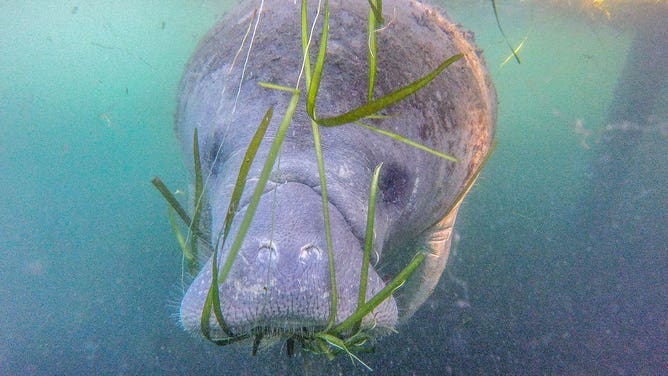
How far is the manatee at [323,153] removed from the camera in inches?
65.3

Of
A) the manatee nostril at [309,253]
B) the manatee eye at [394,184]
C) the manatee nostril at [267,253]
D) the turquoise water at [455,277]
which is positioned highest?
the manatee eye at [394,184]

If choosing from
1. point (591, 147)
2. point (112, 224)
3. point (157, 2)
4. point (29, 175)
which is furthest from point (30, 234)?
point (157, 2)

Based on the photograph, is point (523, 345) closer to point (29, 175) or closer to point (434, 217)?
point (434, 217)

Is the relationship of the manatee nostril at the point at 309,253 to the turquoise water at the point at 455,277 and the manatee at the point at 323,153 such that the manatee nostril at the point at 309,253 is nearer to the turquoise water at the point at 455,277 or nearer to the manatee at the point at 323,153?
the manatee at the point at 323,153

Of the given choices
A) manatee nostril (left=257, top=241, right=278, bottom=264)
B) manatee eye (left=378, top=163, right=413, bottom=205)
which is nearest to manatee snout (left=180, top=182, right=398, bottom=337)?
manatee nostril (left=257, top=241, right=278, bottom=264)

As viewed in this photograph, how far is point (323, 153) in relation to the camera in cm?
222

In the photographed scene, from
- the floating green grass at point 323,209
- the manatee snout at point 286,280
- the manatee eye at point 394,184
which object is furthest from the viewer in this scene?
the manatee eye at point 394,184

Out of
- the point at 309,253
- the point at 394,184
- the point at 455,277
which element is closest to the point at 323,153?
the point at 394,184

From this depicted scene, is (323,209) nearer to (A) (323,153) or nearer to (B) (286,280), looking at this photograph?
(B) (286,280)

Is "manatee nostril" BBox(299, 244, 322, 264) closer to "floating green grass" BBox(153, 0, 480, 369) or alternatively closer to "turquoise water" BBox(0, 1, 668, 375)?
"floating green grass" BBox(153, 0, 480, 369)

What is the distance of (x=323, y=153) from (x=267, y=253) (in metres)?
0.74

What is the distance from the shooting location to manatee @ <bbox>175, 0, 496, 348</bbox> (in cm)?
166

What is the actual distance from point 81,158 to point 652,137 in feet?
45.3

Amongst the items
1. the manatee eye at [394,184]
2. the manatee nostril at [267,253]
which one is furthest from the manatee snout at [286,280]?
the manatee eye at [394,184]
